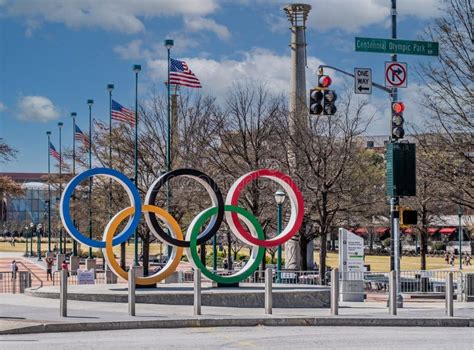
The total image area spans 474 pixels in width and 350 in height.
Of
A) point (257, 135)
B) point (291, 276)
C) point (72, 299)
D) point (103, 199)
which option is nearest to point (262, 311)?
point (72, 299)

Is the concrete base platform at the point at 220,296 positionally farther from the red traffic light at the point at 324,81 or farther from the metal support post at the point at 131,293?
the red traffic light at the point at 324,81

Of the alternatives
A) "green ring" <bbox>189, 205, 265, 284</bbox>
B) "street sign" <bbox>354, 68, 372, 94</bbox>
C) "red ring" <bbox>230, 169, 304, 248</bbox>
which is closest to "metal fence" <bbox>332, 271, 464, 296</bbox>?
"red ring" <bbox>230, 169, 304, 248</bbox>

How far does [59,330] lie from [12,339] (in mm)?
1777

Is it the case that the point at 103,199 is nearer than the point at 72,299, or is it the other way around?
the point at 72,299

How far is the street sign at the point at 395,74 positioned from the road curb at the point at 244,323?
310 inches

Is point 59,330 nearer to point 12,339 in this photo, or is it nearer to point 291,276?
point 12,339

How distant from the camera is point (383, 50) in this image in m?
24.3

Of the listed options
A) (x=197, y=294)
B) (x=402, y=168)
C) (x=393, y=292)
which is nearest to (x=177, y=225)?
(x=197, y=294)

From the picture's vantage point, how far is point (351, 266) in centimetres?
2831

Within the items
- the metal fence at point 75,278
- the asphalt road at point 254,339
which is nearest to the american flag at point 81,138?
the metal fence at point 75,278

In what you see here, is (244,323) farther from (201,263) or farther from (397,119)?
(397,119)

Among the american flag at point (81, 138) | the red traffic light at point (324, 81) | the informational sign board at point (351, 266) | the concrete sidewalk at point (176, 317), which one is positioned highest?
the american flag at point (81, 138)

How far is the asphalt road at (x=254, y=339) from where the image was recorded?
1582 cm

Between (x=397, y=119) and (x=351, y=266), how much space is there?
5341 mm
